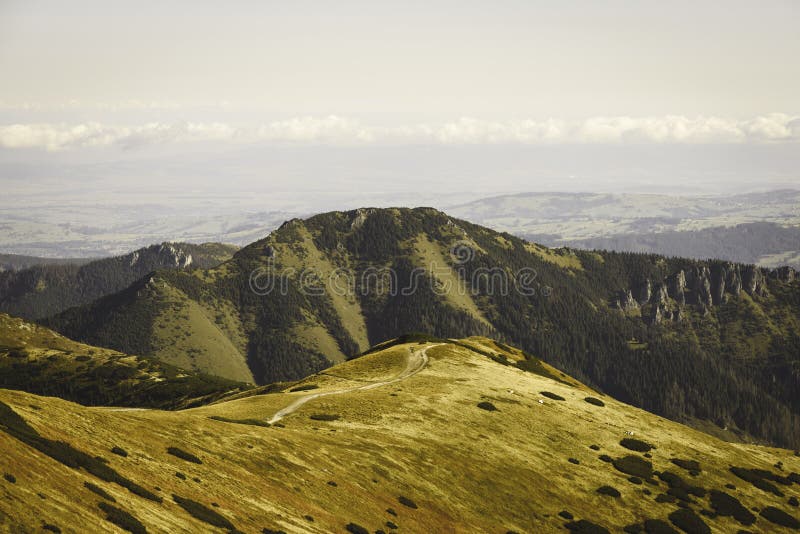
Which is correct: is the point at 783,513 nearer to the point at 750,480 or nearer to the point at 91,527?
the point at 750,480

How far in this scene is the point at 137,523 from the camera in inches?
1639

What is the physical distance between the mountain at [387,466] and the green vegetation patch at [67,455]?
0.15m

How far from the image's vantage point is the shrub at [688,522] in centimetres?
7250

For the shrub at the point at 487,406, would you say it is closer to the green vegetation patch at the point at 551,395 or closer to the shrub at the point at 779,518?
the green vegetation patch at the point at 551,395

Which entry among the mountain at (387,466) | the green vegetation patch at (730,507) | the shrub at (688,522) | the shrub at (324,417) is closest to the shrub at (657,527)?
the mountain at (387,466)

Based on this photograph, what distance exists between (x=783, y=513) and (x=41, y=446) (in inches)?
3101

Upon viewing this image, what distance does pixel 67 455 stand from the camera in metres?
48.4

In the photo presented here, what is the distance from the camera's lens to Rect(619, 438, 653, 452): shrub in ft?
307

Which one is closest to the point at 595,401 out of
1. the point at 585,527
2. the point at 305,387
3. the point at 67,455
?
the point at 305,387

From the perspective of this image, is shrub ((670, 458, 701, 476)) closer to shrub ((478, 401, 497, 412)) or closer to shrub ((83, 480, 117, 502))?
shrub ((478, 401, 497, 412))

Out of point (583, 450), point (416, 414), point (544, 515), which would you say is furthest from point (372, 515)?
point (583, 450)

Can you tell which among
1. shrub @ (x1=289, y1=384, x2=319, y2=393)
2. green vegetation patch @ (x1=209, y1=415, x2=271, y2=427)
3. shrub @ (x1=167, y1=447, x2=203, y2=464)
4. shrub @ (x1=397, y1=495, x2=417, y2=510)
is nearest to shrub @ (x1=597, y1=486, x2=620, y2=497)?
shrub @ (x1=397, y1=495, x2=417, y2=510)

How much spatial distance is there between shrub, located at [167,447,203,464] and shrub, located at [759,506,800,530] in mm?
63822

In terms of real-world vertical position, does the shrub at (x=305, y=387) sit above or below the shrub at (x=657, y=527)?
above
